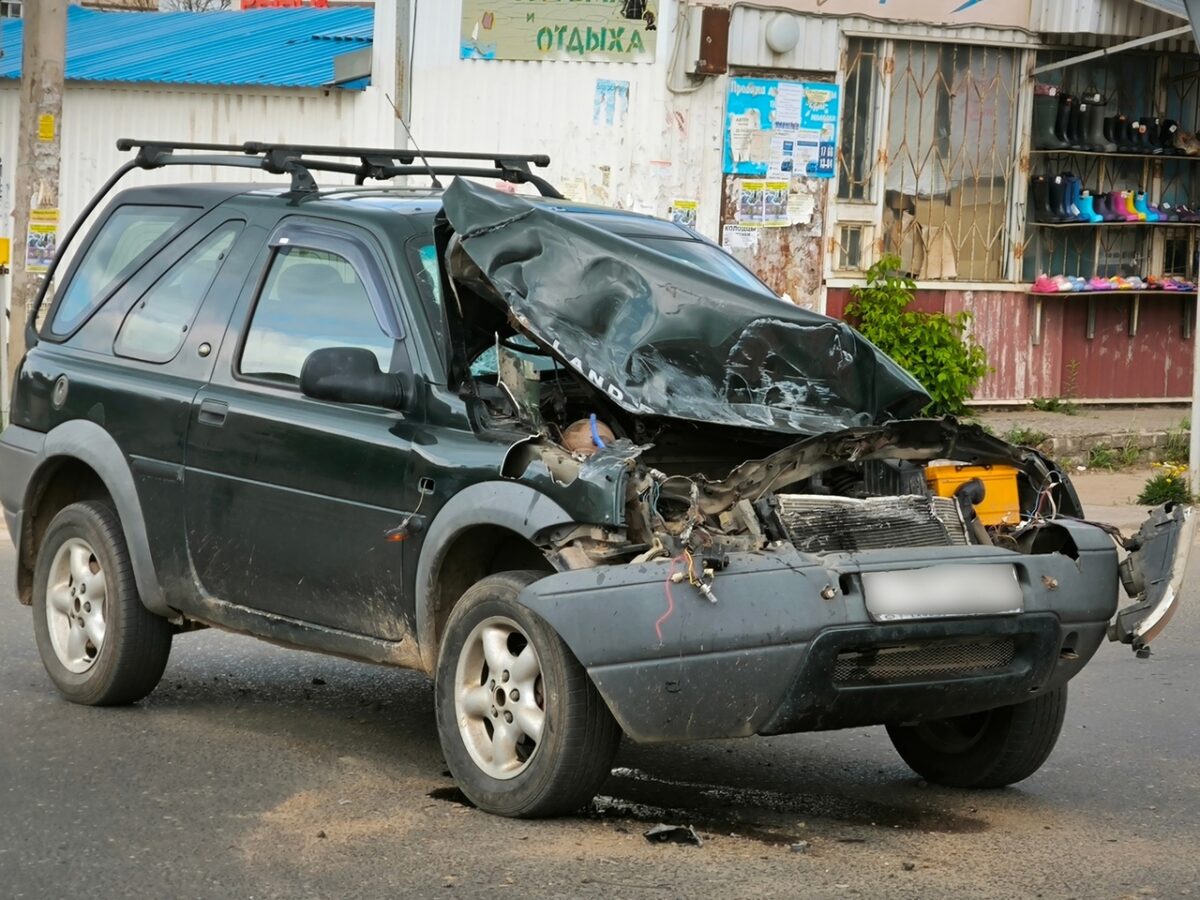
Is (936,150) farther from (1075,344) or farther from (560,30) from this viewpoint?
(560,30)

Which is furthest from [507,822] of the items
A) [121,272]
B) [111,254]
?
[111,254]

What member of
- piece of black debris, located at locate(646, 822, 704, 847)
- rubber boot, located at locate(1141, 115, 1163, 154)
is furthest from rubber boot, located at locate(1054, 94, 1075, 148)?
piece of black debris, located at locate(646, 822, 704, 847)

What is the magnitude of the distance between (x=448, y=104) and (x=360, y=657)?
969cm

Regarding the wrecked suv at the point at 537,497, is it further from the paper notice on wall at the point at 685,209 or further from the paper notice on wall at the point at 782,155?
the paper notice on wall at the point at 782,155

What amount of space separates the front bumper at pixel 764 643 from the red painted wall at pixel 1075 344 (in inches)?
398

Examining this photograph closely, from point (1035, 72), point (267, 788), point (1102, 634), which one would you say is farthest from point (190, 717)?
point (1035, 72)

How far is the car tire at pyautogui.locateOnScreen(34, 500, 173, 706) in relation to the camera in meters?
6.78

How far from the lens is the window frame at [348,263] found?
595 cm

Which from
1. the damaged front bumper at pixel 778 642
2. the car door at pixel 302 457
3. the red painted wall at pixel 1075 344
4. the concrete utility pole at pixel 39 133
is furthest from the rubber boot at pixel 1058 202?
the damaged front bumper at pixel 778 642

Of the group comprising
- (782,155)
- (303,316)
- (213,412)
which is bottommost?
(213,412)

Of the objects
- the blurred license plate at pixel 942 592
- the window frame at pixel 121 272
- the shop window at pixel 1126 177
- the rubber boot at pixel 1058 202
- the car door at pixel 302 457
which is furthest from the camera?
the shop window at pixel 1126 177

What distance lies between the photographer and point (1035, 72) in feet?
51.2

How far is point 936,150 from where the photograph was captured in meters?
15.4

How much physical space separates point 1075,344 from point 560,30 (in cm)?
522
